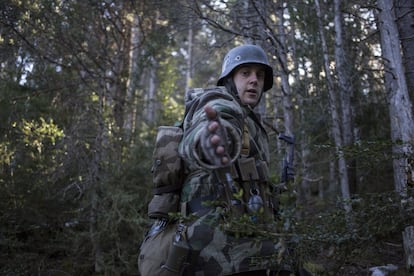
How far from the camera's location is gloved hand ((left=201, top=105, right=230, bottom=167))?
1.72 metres

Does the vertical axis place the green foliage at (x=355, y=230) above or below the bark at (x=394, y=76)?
below

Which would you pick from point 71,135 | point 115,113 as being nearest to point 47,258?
point 71,135

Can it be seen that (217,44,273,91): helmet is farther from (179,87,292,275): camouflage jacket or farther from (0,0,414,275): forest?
(0,0,414,275): forest

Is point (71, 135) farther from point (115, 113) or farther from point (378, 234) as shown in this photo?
point (378, 234)

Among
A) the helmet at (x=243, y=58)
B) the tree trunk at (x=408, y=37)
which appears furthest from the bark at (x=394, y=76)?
the helmet at (x=243, y=58)

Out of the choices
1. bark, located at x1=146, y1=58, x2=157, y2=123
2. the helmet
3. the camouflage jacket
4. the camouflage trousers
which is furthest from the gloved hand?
bark, located at x1=146, y1=58, x2=157, y2=123

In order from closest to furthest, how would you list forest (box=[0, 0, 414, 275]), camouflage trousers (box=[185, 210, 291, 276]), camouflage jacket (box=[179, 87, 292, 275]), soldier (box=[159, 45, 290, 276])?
1. soldier (box=[159, 45, 290, 276])
2. camouflage jacket (box=[179, 87, 292, 275])
3. camouflage trousers (box=[185, 210, 291, 276])
4. forest (box=[0, 0, 414, 275])

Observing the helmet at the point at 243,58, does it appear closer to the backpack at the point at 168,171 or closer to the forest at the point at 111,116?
the backpack at the point at 168,171

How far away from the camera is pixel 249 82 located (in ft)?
10.0

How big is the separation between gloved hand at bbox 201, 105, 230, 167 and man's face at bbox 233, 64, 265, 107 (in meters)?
1.27

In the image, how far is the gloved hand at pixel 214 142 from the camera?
5.64 feet

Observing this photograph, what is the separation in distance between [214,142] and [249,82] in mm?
1447

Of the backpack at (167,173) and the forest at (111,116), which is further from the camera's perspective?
the forest at (111,116)

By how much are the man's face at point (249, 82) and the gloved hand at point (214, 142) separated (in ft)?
4.17
